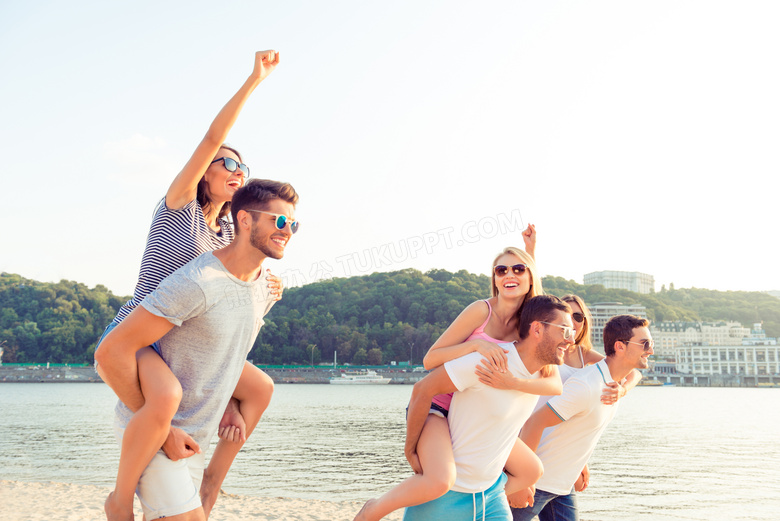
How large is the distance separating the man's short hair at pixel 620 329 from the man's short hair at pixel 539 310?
1.41 m

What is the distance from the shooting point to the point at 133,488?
2.51 meters

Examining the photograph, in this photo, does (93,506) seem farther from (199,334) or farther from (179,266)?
(199,334)

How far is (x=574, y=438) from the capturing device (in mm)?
4172

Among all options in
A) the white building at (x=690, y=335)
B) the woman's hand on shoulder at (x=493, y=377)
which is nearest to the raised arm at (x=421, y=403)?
the woman's hand on shoulder at (x=493, y=377)

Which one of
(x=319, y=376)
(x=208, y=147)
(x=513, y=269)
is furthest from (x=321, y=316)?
(x=208, y=147)

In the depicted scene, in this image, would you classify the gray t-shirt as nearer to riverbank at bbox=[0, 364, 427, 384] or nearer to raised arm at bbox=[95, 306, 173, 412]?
raised arm at bbox=[95, 306, 173, 412]

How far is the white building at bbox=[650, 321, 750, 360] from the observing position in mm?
133500

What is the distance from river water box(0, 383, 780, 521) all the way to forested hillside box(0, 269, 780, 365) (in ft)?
193

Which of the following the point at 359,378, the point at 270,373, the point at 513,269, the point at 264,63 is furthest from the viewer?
the point at 270,373

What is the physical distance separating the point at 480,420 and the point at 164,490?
150 centimetres

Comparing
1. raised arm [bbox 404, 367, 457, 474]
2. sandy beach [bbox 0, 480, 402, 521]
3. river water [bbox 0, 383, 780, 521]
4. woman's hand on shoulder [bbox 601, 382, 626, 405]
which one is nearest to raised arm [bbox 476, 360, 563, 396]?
raised arm [bbox 404, 367, 457, 474]

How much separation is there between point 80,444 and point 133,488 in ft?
96.8

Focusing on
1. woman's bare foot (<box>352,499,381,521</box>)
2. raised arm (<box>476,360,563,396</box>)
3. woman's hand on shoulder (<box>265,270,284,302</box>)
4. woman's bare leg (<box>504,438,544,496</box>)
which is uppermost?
woman's hand on shoulder (<box>265,270,284,302</box>)

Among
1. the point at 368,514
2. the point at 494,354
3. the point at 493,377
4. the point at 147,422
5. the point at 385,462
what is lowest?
the point at 385,462
